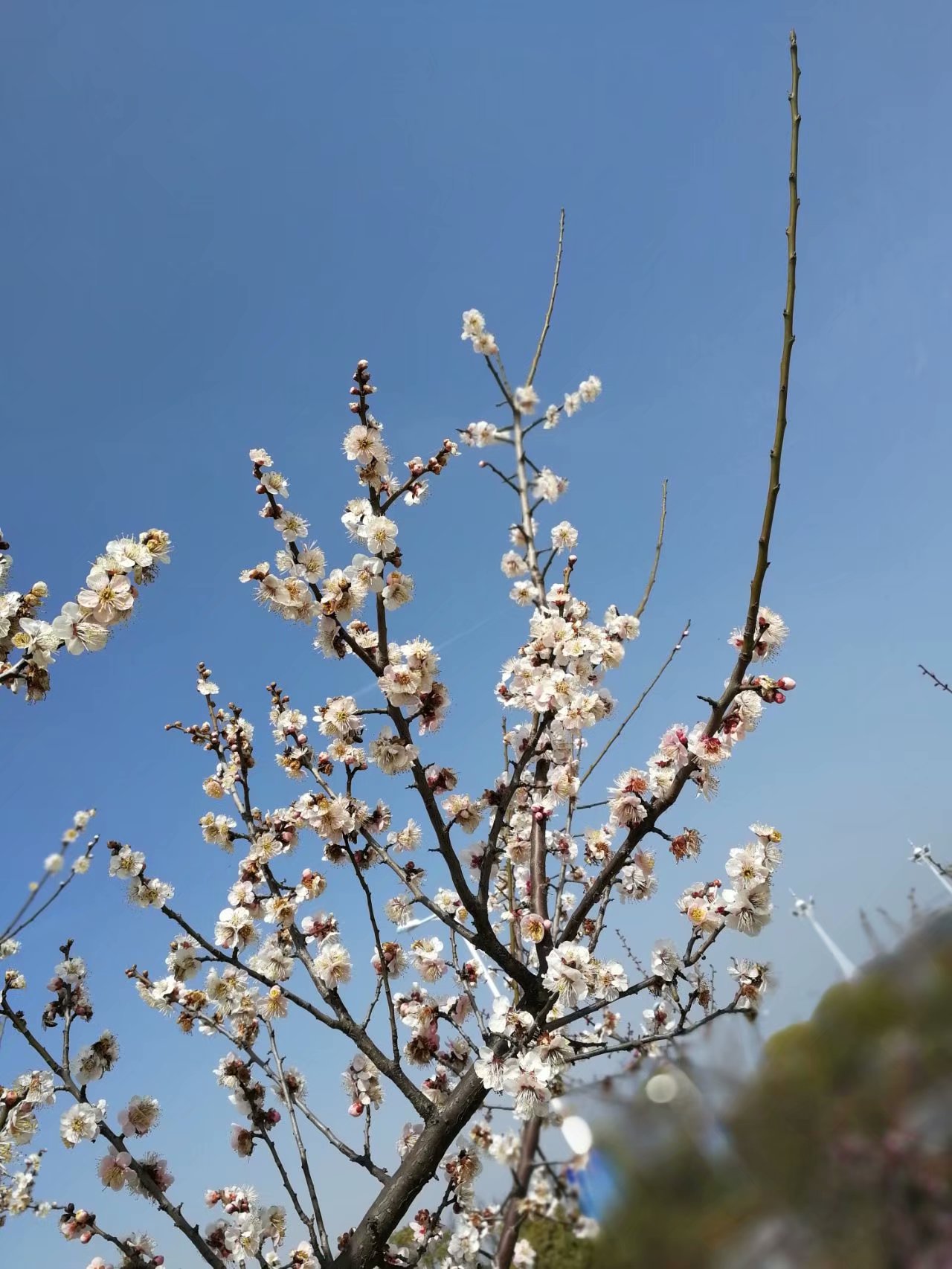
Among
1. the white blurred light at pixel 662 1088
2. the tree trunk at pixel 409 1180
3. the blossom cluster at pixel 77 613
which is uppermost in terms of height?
the blossom cluster at pixel 77 613

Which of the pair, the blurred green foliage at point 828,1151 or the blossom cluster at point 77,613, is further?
the blossom cluster at point 77,613

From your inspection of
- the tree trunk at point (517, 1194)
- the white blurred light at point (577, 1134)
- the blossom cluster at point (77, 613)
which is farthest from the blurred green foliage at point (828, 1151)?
the blossom cluster at point (77, 613)

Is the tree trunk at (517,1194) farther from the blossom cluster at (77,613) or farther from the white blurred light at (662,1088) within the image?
the blossom cluster at (77,613)

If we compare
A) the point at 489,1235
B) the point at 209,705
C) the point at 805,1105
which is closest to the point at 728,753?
the point at 489,1235

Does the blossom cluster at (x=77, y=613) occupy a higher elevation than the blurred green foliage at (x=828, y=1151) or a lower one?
higher

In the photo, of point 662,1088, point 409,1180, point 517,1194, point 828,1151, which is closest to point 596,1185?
point 662,1088

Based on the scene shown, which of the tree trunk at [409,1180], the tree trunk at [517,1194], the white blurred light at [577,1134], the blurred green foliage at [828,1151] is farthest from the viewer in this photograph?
the tree trunk at [409,1180]

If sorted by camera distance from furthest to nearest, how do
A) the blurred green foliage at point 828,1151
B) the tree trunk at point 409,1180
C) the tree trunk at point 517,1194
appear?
the tree trunk at point 409,1180 < the tree trunk at point 517,1194 < the blurred green foliage at point 828,1151

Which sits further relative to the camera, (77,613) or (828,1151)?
(77,613)

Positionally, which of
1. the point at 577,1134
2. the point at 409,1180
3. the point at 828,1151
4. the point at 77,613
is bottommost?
the point at 828,1151

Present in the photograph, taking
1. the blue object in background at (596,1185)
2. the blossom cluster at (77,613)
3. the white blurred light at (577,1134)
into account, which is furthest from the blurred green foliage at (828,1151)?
the blossom cluster at (77,613)

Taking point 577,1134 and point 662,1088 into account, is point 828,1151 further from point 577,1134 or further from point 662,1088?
point 577,1134

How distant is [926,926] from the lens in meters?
0.63

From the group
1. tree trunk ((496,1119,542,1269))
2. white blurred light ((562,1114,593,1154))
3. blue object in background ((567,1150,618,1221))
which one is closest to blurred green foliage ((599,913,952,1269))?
blue object in background ((567,1150,618,1221))
